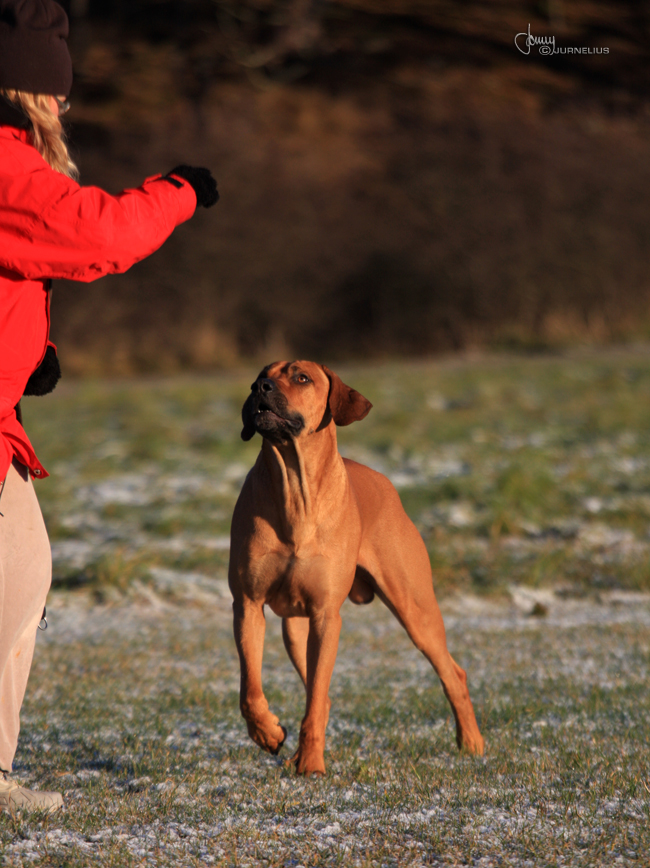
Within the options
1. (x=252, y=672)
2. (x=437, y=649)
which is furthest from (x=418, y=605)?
(x=252, y=672)

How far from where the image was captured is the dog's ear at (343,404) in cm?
370

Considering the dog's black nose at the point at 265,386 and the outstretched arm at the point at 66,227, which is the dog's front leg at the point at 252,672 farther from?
the outstretched arm at the point at 66,227

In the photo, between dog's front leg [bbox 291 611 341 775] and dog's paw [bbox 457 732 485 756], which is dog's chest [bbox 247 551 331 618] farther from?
dog's paw [bbox 457 732 485 756]

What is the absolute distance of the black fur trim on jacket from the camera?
129 inches

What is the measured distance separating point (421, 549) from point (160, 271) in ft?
53.3

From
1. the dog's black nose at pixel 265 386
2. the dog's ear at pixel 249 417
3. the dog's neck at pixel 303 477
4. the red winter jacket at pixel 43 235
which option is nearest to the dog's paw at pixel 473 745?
the dog's neck at pixel 303 477

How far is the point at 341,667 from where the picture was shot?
565 centimetres

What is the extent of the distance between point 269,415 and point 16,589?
103cm

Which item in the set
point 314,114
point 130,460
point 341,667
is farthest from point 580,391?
point 314,114

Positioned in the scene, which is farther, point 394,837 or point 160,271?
point 160,271

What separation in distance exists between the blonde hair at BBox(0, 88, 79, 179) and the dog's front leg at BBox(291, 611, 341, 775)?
1.78 m

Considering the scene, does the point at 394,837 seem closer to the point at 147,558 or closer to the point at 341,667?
the point at 341,667
